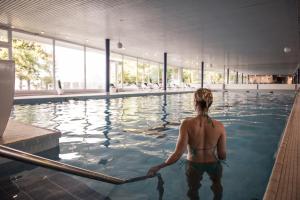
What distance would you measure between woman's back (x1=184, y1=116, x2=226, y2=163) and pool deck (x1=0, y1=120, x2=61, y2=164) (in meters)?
2.18

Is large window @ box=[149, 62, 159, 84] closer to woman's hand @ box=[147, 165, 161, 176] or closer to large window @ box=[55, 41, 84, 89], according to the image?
large window @ box=[55, 41, 84, 89]

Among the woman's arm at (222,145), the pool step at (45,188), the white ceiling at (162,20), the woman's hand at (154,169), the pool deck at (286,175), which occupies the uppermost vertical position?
the white ceiling at (162,20)

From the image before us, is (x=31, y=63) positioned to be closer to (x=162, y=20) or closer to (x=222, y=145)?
(x=162, y=20)

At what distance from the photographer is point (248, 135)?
5223 mm

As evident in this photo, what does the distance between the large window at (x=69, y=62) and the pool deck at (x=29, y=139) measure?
14.4m

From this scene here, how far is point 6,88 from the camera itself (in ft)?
11.0

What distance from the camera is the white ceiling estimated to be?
9.27 metres

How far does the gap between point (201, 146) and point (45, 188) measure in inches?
65.4

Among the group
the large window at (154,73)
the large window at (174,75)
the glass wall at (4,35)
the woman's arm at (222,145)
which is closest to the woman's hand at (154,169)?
the woman's arm at (222,145)

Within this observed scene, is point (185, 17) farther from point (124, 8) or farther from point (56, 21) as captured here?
point (56, 21)

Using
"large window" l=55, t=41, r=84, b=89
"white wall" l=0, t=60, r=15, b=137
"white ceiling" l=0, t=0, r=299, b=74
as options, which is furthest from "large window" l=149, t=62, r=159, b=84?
"white wall" l=0, t=60, r=15, b=137

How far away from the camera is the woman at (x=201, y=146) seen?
2455 millimetres

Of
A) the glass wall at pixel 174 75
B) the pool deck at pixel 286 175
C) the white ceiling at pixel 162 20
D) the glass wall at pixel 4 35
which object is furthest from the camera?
the glass wall at pixel 174 75

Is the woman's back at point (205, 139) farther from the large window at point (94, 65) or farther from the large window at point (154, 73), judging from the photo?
the large window at point (154, 73)
